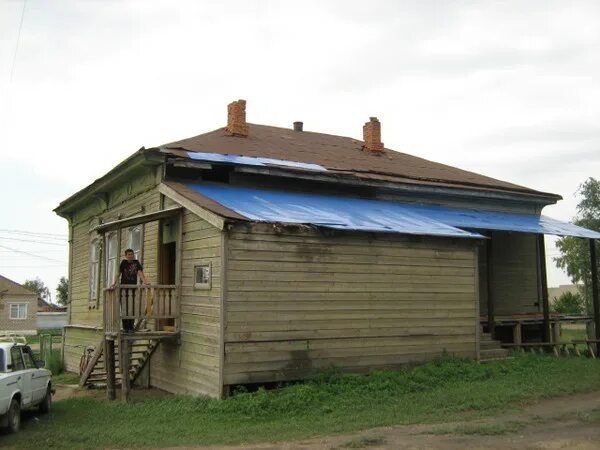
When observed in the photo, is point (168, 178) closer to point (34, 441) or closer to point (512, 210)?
point (34, 441)

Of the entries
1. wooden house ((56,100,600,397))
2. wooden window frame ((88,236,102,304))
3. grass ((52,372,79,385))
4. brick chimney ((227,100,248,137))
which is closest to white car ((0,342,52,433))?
wooden house ((56,100,600,397))

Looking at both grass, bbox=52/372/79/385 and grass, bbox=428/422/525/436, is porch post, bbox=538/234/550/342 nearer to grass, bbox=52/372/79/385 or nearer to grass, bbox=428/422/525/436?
grass, bbox=428/422/525/436

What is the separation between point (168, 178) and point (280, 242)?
375 cm

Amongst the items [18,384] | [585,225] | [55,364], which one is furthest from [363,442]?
[585,225]

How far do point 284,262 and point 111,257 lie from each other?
7.99 metres

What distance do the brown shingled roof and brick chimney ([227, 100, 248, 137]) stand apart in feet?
0.75

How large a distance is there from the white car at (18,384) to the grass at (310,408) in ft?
1.02

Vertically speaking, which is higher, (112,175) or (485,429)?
(112,175)

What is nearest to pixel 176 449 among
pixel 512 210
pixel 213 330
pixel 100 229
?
pixel 213 330

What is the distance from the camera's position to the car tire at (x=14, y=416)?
960 centimetres

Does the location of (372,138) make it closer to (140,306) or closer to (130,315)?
(140,306)

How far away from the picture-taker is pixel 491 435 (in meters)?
8.62

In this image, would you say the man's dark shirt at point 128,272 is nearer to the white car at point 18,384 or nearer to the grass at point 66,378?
the white car at point 18,384

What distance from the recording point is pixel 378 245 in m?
13.1
